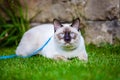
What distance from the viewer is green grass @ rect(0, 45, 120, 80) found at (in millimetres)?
5309

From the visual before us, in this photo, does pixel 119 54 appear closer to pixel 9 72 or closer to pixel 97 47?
pixel 97 47

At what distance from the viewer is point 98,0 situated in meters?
8.52

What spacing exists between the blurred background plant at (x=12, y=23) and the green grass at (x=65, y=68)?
4.99ft

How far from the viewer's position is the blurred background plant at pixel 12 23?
347 inches

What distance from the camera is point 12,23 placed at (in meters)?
8.95

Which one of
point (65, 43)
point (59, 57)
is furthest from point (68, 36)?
point (59, 57)

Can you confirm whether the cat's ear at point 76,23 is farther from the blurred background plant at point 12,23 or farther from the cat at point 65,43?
the blurred background plant at point 12,23

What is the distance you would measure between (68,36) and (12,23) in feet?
8.23

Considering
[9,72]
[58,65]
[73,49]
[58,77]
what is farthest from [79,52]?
[58,77]

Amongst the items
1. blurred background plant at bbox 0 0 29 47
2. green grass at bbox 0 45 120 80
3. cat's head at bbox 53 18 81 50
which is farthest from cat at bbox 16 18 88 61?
blurred background plant at bbox 0 0 29 47

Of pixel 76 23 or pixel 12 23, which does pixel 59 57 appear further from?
pixel 12 23

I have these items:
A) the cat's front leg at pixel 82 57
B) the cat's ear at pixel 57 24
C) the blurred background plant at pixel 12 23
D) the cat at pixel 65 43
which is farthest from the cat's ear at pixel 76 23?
the blurred background plant at pixel 12 23

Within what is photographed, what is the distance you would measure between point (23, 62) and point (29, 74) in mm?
1242

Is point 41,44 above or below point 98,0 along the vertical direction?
below
